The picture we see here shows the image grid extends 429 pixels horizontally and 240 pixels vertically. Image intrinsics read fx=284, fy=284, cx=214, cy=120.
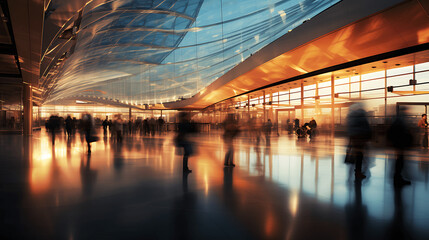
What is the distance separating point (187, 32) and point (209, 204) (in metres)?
27.7

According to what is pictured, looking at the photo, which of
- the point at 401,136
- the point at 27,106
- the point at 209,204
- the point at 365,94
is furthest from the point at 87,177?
the point at 27,106

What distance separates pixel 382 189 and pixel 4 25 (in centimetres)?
1165

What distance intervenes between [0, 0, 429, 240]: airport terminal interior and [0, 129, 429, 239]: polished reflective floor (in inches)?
1.1

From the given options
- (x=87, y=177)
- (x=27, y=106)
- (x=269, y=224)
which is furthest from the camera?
(x=27, y=106)

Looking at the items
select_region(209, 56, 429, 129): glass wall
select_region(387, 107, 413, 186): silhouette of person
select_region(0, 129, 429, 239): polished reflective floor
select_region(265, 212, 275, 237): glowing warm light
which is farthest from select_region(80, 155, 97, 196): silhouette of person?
select_region(209, 56, 429, 129): glass wall

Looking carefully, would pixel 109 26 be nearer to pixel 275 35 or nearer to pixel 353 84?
pixel 275 35

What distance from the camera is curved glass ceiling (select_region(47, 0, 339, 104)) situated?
14117 millimetres

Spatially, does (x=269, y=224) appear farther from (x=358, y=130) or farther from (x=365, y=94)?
(x=365, y=94)

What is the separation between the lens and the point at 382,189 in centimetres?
498

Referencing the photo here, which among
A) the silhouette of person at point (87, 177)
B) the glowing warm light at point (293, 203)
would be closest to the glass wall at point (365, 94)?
the glowing warm light at point (293, 203)

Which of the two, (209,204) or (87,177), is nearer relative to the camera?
(209,204)

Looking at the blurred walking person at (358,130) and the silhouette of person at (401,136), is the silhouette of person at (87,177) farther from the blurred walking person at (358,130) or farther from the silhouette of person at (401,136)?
the silhouette of person at (401,136)

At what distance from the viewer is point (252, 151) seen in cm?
1121

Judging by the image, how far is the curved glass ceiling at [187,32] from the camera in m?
14.1
